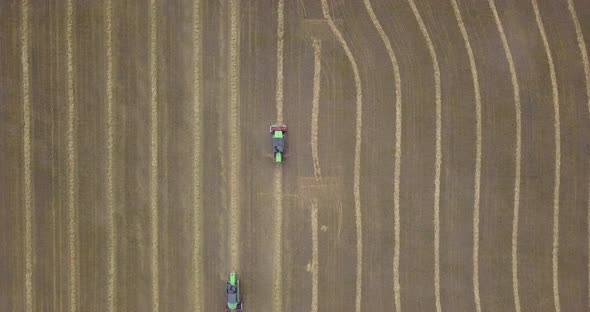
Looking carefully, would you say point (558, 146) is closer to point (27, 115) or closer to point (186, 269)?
point (186, 269)

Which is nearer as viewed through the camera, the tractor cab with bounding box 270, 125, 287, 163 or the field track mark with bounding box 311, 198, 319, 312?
the tractor cab with bounding box 270, 125, 287, 163

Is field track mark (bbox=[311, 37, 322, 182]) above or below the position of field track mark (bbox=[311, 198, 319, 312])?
above

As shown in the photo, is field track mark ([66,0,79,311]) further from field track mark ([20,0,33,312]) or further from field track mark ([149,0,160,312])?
field track mark ([149,0,160,312])

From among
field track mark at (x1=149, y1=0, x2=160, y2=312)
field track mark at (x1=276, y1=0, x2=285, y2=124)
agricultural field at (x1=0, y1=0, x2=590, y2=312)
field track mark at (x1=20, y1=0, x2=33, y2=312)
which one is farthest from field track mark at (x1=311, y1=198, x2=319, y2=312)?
field track mark at (x1=20, y1=0, x2=33, y2=312)

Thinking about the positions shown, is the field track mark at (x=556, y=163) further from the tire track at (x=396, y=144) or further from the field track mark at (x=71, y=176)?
the field track mark at (x=71, y=176)

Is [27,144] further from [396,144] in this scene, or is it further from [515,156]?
[515,156]

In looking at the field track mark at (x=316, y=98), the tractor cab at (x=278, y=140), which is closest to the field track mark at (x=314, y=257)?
the field track mark at (x=316, y=98)
